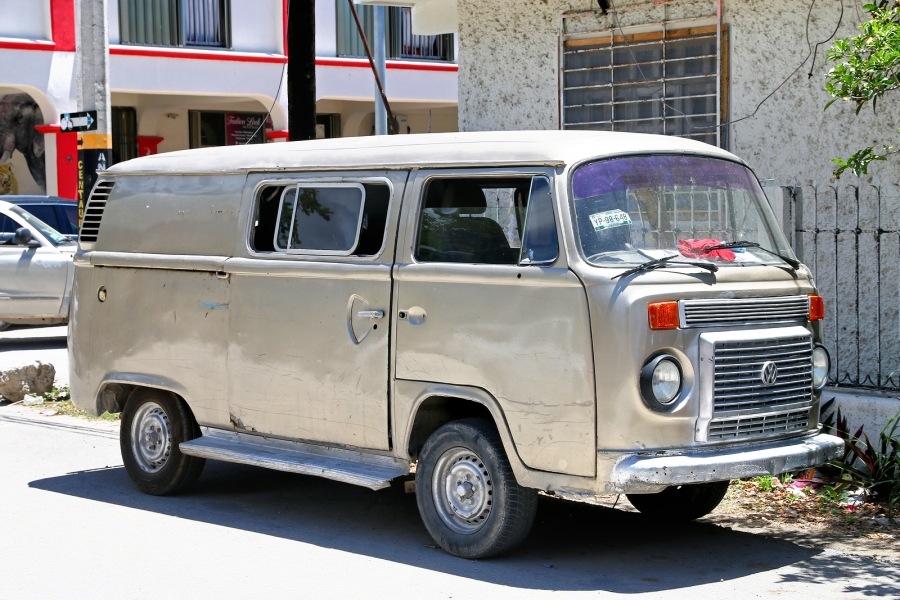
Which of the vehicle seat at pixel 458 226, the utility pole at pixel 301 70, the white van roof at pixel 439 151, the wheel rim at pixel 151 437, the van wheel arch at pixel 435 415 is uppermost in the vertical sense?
the utility pole at pixel 301 70

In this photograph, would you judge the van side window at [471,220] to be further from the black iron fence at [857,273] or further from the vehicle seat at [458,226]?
the black iron fence at [857,273]

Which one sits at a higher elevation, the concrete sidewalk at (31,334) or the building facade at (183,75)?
the building facade at (183,75)

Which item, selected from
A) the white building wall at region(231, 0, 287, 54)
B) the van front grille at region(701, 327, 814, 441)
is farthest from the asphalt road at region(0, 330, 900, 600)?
the white building wall at region(231, 0, 287, 54)

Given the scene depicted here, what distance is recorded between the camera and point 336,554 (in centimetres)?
701

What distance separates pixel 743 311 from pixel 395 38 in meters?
23.3

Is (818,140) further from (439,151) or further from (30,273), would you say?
(30,273)

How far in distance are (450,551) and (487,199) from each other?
1.85m

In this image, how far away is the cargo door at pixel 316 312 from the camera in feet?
23.6

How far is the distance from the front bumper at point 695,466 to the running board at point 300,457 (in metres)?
1.44

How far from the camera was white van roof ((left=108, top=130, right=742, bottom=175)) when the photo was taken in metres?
6.70

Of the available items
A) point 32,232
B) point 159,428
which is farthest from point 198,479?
point 32,232

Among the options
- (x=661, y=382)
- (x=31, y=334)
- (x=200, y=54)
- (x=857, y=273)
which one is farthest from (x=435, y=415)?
(x=200, y=54)

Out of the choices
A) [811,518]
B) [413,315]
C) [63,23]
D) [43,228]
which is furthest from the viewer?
[63,23]

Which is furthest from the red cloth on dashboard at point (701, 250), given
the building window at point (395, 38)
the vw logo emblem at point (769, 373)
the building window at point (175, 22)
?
the building window at point (395, 38)
